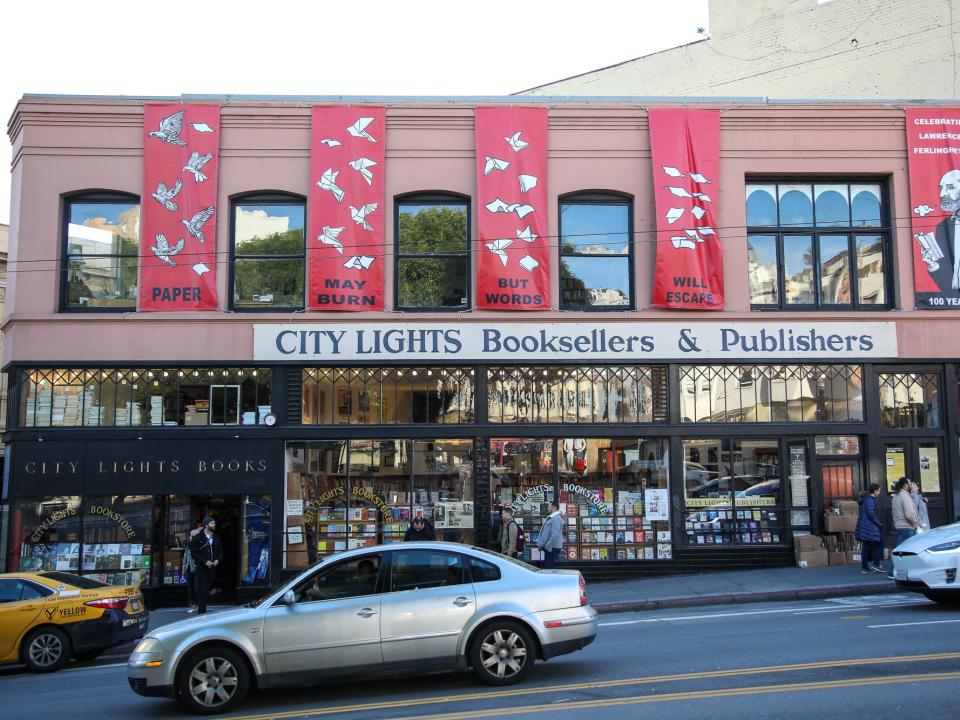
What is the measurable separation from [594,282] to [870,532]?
6.82 metres

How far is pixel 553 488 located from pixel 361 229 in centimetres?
624

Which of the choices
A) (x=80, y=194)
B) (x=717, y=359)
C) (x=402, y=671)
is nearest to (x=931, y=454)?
(x=717, y=359)

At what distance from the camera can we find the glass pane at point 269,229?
1862 cm

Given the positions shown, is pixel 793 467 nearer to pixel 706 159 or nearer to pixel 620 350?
pixel 620 350

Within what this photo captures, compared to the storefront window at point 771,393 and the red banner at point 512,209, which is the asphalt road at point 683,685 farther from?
the red banner at point 512,209

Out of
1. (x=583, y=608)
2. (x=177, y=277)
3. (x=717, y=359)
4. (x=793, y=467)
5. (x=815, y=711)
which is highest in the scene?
(x=177, y=277)

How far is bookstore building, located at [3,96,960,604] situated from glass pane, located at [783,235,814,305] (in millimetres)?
71

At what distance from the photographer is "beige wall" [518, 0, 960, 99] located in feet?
83.7

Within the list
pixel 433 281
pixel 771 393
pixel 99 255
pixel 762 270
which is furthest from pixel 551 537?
pixel 99 255

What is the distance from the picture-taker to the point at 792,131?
19.0m

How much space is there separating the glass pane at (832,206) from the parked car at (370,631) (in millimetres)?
12463

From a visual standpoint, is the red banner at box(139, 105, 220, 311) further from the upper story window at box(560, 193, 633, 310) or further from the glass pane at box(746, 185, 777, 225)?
the glass pane at box(746, 185, 777, 225)

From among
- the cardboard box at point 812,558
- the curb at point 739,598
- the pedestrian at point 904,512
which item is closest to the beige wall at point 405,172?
the pedestrian at point 904,512

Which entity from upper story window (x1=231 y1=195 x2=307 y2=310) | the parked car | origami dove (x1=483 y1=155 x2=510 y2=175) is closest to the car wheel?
the parked car
